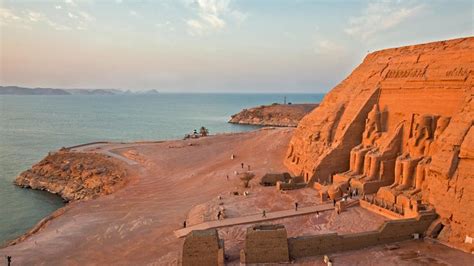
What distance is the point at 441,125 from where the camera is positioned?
934 inches

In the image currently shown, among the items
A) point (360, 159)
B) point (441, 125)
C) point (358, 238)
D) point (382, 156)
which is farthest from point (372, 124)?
point (358, 238)

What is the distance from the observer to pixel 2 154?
59.8 meters

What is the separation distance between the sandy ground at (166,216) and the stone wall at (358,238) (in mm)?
473

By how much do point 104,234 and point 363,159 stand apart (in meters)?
17.7

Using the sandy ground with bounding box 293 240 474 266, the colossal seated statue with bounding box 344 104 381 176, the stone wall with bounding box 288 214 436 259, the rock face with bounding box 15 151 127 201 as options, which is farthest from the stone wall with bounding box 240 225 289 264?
the rock face with bounding box 15 151 127 201

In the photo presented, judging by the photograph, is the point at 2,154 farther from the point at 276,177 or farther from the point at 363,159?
the point at 363,159

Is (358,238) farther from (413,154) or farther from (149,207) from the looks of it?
(149,207)

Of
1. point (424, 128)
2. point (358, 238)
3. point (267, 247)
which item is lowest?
point (267, 247)

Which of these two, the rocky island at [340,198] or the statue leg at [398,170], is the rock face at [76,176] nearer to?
the rocky island at [340,198]

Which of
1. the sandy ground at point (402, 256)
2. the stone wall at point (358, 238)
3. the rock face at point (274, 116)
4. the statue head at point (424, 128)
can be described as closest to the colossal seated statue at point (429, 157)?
the statue head at point (424, 128)

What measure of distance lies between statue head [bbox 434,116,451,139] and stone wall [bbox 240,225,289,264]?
11.9m

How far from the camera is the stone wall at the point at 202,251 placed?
1823cm

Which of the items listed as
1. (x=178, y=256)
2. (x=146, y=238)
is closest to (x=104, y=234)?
(x=146, y=238)

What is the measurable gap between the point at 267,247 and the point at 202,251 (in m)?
2.95
